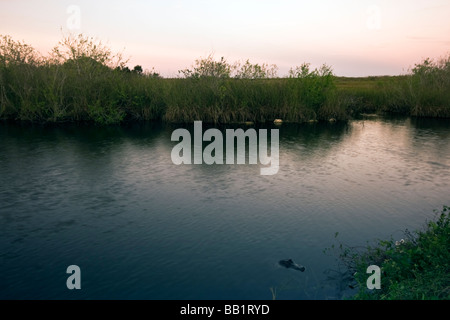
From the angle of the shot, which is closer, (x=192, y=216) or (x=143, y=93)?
(x=192, y=216)

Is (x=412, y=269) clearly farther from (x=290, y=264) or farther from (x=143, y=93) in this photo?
(x=143, y=93)

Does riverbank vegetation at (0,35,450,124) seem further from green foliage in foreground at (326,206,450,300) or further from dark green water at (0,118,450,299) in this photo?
green foliage in foreground at (326,206,450,300)

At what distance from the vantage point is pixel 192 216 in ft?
28.2

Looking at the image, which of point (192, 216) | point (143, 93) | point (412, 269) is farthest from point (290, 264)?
point (143, 93)

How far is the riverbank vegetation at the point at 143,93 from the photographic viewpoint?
2325 centimetres

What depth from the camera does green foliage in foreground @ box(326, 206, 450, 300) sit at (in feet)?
15.1

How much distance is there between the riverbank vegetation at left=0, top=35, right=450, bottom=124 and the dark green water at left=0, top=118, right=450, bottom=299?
299 inches

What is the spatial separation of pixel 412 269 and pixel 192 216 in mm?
4835

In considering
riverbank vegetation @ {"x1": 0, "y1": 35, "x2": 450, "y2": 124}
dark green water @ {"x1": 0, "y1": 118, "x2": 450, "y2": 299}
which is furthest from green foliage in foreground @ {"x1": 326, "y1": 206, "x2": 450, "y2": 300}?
riverbank vegetation @ {"x1": 0, "y1": 35, "x2": 450, "y2": 124}

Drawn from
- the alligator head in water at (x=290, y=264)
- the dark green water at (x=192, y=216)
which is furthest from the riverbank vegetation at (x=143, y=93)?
the alligator head in water at (x=290, y=264)

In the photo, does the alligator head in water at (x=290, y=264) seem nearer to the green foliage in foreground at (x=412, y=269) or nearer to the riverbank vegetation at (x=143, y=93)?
the green foliage in foreground at (x=412, y=269)

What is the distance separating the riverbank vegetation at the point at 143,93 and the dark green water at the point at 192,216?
759cm

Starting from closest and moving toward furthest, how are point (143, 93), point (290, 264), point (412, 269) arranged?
1. point (412, 269)
2. point (290, 264)
3. point (143, 93)
